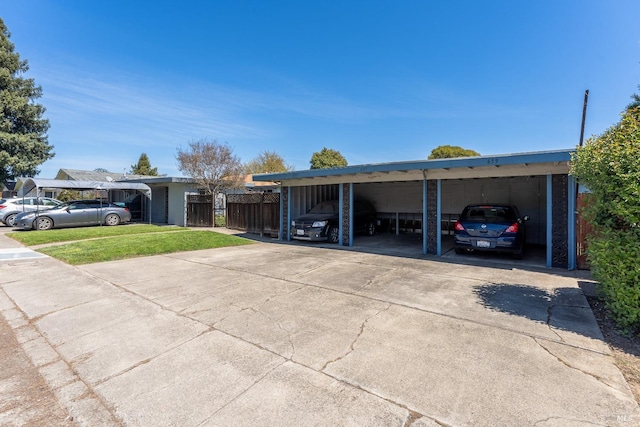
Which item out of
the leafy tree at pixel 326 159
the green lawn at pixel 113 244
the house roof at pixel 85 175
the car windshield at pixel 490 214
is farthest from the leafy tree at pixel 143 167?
the car windshield at pixel 490 214

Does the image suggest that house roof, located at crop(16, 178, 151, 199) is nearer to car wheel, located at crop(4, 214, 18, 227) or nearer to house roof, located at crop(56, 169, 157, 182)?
car wheel, located at crop(4, 214, 18, 227)

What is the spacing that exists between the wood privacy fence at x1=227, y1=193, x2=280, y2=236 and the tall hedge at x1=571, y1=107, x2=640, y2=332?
409 inches

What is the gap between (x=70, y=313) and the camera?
4336mm

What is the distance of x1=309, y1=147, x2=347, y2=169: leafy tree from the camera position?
38938mm

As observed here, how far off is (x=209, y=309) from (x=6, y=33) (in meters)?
34.8

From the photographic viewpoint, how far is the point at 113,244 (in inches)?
390

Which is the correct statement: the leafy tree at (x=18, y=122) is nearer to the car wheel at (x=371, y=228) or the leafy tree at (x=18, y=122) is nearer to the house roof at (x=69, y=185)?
the house roof at (x=69, y=185)

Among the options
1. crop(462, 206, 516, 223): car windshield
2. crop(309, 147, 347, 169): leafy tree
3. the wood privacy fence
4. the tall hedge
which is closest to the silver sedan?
the wood privacy fence

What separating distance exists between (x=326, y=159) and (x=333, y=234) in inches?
1140

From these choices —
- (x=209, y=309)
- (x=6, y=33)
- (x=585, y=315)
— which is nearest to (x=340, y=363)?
(x=209, y=309)

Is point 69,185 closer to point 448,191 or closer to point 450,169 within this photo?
point 450,169

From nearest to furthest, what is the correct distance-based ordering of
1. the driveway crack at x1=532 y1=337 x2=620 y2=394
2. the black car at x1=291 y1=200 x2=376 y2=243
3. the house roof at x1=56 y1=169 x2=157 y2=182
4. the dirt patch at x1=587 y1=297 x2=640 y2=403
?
the driveway crack at x1=532 y1=337 x2=620 y2=394, the dirt patch at x1=587 y1=297 x2=640 y2=403, the black car at x1=291 y1=200 x2=376 y2=243, the house roof at x1=56 y1=169 x2=157 y2=182

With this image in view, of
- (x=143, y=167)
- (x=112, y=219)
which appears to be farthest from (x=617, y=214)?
(x=143, y=167)

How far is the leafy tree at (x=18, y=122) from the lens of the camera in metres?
22.8
